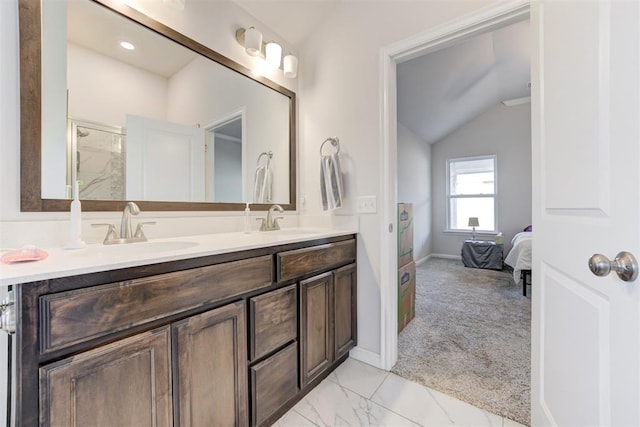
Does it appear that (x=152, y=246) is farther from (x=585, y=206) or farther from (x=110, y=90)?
(x=585, y=206)

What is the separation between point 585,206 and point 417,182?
4.51m

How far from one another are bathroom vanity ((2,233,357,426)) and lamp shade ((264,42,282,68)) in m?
1.30

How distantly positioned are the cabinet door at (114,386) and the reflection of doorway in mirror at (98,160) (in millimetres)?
745

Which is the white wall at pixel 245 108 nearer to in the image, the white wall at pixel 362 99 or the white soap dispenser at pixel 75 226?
the white wall at pixel 362 99

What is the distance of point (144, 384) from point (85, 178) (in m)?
0.89

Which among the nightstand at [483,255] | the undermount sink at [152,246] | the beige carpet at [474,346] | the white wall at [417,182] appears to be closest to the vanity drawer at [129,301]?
the undermount sink at [152,246]

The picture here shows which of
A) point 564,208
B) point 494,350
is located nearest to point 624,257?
point 564,208

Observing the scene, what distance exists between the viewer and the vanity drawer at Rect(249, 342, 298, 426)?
1.14 m

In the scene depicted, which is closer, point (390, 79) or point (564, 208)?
point (564, 208)

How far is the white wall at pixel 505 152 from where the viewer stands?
16.0 ft

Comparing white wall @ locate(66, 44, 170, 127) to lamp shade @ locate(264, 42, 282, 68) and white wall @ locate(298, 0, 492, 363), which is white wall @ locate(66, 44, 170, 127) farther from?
white wall @ locate(298, 0, 492, 363)

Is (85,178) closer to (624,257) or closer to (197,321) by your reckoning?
(197,321)

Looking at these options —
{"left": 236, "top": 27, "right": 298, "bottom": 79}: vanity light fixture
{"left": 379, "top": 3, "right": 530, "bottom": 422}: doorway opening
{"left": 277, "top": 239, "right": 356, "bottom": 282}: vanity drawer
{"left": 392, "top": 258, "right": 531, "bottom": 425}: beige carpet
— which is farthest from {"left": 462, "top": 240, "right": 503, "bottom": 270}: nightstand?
{"left": 236, "top": 27, "right": 298, "bottom": 79}: vanity light fixture

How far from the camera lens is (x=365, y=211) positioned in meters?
1.83
